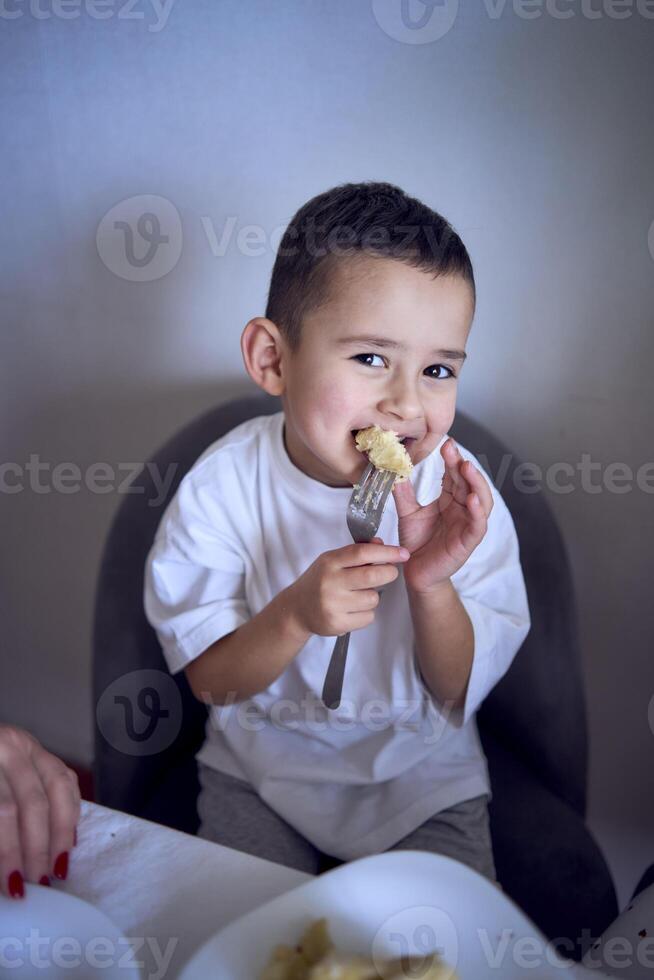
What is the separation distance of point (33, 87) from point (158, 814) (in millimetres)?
1015

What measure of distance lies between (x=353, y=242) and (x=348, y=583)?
12.7 inches

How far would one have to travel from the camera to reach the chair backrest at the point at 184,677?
97 centimetres

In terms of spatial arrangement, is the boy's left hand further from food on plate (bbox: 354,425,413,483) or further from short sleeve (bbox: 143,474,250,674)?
short sleeve (bbox: 143,474,250,674)

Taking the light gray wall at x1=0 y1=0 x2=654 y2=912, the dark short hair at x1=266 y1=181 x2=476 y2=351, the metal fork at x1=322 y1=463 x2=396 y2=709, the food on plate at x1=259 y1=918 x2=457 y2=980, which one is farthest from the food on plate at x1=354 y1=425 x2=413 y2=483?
the food on plate at x1=259 y1=918 x2=457 y2=980

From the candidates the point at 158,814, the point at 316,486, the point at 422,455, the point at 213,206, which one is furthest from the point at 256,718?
the point at 213,206

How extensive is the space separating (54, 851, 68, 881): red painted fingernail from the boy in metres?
0.29

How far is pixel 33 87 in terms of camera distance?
3.46 ft

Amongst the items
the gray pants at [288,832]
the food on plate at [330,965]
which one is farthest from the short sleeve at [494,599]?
the food on plate at [330,965]

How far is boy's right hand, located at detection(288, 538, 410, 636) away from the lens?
69cm

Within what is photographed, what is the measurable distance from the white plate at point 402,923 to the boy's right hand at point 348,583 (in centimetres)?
23

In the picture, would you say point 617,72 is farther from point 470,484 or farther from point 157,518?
point 157,518

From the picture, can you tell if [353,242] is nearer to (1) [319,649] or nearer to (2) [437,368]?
(2) [437,368]

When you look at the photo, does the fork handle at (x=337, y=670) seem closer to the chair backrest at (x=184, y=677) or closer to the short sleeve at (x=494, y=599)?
the short sleeve at (x=494, y=599)

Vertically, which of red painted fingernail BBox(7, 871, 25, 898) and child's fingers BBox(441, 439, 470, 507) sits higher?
child's fingers BBox(441, 439, 470, 507)
